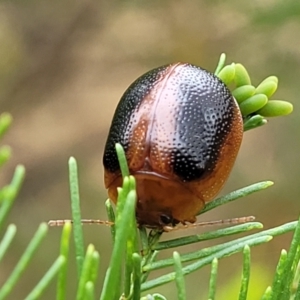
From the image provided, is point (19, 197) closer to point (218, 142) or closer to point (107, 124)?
point (107, 124)

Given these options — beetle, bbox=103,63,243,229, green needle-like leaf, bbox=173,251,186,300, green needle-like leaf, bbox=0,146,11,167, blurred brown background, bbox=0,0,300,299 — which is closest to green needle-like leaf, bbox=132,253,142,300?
green needle-like leaf, bbox=173,251,186,300

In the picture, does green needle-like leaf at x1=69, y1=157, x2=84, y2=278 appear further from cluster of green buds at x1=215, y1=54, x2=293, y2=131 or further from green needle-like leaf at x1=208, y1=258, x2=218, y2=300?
cluster of green buds at x1=215, y1=54, x2=293, y2=131

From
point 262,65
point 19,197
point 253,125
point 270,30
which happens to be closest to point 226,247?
point 253,125

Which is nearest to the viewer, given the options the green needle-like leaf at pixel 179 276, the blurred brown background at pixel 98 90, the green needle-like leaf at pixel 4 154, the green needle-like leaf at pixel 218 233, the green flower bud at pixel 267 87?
the green needle-like leaf at pixel 4 154

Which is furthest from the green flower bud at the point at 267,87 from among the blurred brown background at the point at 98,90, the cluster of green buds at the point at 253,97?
the blurred brown background at the point at 98,90

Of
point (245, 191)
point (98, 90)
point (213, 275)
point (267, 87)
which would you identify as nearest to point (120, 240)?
point (213, 275)

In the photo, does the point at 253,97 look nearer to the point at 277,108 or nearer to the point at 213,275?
the point at 277,108

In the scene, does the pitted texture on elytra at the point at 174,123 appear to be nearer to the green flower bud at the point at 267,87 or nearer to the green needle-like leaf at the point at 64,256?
the green flower bud at the point at 267,87
